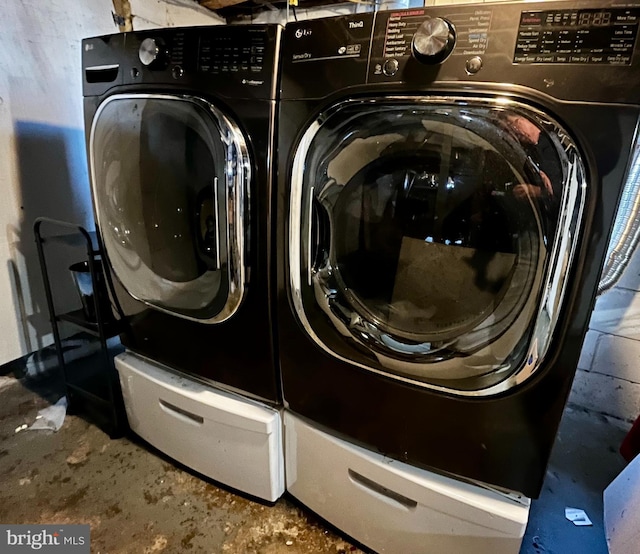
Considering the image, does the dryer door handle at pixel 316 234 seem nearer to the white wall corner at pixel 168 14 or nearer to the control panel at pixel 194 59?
the control panel at pixel 194 59

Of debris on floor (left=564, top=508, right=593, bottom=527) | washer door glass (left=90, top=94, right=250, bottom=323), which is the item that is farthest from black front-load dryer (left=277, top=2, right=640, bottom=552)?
debris on floor (left=564, top=508, right=593, bottom=527)

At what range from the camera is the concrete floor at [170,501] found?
1.14 meters

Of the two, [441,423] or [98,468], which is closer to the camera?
[441,423]

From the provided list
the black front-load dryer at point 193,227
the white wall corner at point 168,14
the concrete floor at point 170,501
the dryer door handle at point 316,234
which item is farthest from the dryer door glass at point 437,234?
the white wall corner at point 168,14

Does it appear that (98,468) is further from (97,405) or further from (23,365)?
(23,365)

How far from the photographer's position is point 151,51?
99 centimetres

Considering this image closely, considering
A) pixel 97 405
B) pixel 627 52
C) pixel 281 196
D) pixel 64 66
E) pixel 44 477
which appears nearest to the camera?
pixel 627 52

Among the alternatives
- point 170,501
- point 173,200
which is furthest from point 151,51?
point 170,501

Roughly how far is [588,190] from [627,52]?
0.63 ft

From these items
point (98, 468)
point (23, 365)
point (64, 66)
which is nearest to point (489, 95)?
point (98, 468)

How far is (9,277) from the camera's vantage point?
5.32 feet

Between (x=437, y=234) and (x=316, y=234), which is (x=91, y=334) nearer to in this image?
(x=316, y=234)

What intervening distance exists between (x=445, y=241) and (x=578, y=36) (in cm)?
37

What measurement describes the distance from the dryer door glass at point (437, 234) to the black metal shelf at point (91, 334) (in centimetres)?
74
